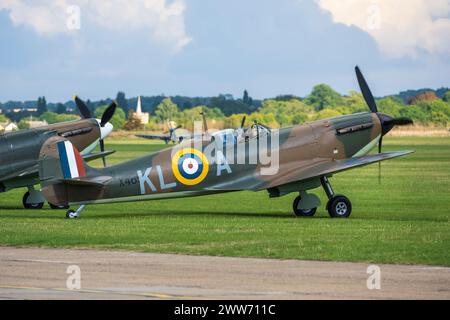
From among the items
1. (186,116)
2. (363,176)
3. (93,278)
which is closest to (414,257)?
(93,278)

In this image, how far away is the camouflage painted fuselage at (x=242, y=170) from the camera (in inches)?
877

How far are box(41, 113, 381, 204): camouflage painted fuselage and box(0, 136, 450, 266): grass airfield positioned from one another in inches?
23.4

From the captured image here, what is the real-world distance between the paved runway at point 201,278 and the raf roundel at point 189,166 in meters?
5.86

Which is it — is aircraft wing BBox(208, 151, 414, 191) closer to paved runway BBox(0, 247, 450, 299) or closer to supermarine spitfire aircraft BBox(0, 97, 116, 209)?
supermarine spitfire aircraft BBox(0, 97, 116, 209)

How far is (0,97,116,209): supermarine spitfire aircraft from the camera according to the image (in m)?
27.8

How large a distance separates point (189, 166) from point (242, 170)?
1.32 metres

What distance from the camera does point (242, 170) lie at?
2353 centimetres

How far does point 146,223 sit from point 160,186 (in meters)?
0.93

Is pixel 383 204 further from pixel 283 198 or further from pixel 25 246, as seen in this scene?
pixel 25 246

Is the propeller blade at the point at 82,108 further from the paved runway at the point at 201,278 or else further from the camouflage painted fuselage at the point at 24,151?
the paved runway at the point at 201,278

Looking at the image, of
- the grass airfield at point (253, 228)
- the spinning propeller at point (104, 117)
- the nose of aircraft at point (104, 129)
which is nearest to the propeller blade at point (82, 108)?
the spinning propeller at point (104, 117)

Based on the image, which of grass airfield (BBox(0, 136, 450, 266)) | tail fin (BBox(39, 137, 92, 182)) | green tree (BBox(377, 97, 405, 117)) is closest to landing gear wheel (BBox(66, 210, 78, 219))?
grass airfield (BBox(0, 136, 450, 266))
